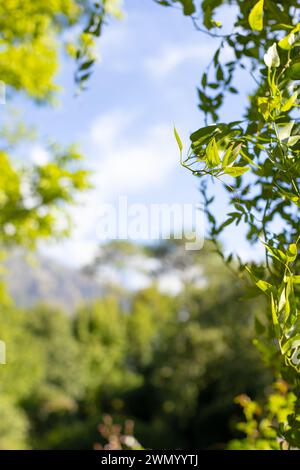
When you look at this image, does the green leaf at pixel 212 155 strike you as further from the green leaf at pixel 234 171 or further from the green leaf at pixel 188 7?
the green leaf at pixel 188 7

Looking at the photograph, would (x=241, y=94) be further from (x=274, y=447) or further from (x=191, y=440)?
(x=191, y=440)

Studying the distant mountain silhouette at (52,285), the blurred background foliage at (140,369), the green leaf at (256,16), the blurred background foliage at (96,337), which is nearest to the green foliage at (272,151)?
the green leaf at (256,16)

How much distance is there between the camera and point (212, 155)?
22.0 inches

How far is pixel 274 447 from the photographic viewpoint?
94 centimetres

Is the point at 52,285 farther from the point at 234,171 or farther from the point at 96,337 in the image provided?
the point at 234,171

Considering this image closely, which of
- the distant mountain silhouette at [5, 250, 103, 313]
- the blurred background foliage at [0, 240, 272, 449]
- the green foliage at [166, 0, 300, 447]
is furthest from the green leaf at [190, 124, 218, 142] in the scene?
the distant mountain silhouette at [5, 250, 103, 313]

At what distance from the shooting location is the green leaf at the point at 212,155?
554mm

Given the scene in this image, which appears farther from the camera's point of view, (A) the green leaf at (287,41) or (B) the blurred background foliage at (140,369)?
(B) the blurred background foliage at (140,369)

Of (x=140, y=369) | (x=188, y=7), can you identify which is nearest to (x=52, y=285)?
(x=140, y=369)

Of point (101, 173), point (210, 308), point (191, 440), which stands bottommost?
point (191, 440)

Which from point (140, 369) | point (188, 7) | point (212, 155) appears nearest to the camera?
point (212, 155)

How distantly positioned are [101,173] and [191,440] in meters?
8.24

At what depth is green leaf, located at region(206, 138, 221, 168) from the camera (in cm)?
55

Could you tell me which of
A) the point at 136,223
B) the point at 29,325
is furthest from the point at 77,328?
the point at 136,223
